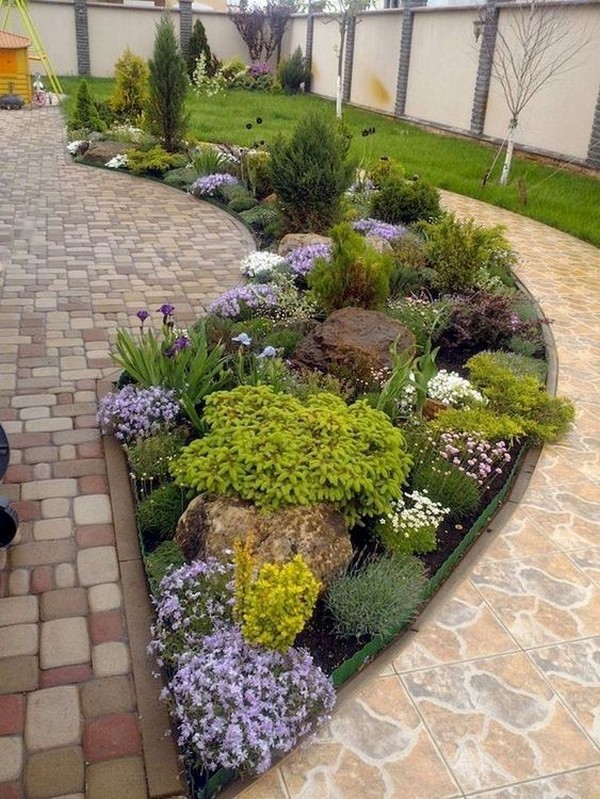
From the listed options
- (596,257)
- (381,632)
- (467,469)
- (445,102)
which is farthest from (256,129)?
(381,632)

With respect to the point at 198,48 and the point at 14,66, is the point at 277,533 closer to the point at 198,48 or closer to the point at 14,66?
the point at 14,66

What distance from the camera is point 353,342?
16.2ft

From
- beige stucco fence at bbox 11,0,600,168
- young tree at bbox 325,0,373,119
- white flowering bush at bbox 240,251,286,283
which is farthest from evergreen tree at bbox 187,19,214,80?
white flowering bush at bbox 240,251,286,283

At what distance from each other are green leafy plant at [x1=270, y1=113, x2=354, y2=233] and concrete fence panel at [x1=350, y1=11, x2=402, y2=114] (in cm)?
1375

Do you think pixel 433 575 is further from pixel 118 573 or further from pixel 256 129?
pixel 256 129

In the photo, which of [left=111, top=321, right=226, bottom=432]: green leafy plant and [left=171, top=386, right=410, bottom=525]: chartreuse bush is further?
[left=111, top=321, right=226, bottom=432]: green leafy plant

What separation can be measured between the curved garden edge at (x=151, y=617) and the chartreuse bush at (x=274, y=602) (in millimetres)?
414

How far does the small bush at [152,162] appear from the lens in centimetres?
1259

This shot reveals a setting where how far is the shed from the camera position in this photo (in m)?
18.1

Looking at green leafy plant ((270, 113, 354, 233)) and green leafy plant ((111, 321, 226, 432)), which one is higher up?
green leafy plant ((270, 113, 354, 233))

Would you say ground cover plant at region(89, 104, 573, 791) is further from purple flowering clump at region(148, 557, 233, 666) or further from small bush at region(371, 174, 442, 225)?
small bush at region(371, 174, 442, 225)

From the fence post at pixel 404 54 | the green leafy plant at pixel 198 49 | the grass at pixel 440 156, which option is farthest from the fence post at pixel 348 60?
the green leafy plant at pixel 198 49

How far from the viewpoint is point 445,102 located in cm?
1820

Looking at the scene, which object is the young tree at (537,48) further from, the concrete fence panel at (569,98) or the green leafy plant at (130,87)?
the green leafy plant at (130,87)
